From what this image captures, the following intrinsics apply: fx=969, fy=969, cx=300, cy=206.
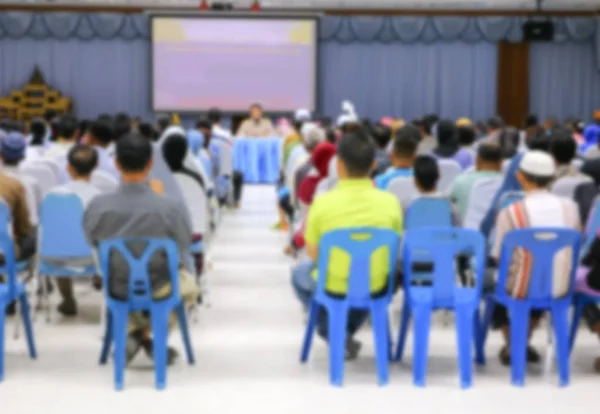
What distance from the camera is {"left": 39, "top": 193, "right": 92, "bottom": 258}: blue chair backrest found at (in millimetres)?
5164

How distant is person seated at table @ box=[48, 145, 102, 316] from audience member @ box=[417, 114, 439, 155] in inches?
117

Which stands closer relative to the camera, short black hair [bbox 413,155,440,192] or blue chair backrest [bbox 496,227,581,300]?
blue chair backrest [bbox 496,227,581,300]

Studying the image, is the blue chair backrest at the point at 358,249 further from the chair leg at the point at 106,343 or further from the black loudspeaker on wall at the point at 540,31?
the black loudspeaker on wall at the point at 540,31

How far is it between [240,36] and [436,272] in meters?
12.9

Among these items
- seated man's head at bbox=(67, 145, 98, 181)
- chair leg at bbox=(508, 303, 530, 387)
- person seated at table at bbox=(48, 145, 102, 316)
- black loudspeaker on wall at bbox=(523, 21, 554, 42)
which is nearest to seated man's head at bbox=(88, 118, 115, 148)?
person seated at table at bbox=(48, 145, 102, 316)

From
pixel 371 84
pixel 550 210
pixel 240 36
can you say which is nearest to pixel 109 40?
pixel 240 36

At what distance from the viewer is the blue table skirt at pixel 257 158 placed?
1302cm

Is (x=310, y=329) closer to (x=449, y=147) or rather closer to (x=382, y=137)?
(x=449, y=147)

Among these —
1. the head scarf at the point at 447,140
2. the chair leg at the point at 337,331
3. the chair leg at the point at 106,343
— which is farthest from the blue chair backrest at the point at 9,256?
the head scarf at the point at 447,140

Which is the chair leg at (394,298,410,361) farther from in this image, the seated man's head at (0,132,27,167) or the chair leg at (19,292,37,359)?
the seated man's head at (0,132,27,167)

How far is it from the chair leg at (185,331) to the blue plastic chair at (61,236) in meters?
0.78

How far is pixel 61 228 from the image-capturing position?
5.17m

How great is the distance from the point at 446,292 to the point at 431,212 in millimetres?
780

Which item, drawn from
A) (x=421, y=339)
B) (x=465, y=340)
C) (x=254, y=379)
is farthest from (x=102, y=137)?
(x=465, y=340)
